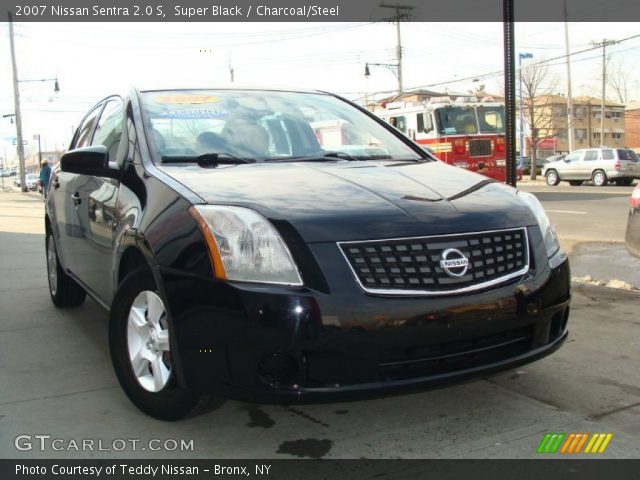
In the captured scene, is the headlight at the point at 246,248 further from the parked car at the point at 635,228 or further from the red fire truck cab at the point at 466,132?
the red fire truck cab at the point at 466,132

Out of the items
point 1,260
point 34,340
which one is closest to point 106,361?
point 34,340

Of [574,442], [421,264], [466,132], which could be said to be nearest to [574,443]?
[574,442]

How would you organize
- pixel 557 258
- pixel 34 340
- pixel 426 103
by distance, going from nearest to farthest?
1. pixel 557 258
2. pixel 34 340
3. pixel 426 103

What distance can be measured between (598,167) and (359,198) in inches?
1026

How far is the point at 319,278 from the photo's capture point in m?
2.46

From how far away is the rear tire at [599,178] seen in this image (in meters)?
26.1

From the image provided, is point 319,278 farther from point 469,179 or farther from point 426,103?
point 426,103

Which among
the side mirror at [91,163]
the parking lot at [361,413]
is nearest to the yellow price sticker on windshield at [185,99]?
the side mirror at [91,163]

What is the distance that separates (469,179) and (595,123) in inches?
4135

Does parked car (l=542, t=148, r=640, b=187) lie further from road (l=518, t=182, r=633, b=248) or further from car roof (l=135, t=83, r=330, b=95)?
car roof (l=135, t=83, r=330, b=95)

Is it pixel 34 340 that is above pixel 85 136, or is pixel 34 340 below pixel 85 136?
below

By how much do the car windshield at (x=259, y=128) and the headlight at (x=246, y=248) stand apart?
89cm

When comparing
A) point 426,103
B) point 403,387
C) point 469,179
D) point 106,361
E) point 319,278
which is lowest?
point 106,361

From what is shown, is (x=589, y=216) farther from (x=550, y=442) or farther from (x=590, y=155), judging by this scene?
(x=590, y=155)
